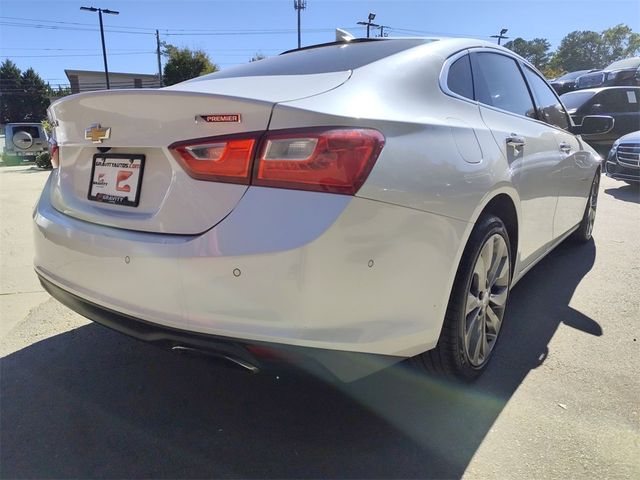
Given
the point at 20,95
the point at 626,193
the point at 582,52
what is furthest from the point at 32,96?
the point at 582,52

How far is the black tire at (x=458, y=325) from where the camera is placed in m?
2.11

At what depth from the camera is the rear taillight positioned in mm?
1586

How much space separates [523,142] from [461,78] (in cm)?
51

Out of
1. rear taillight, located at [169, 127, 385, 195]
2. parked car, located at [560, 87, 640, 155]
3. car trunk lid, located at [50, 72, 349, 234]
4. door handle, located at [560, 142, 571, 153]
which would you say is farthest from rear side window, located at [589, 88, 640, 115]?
rear taillight, located at [169, 127, 385, 195]

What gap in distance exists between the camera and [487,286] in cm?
249

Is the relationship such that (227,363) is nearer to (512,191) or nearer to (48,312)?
(512,191)

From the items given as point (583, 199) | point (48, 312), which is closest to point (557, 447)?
point (583, 199)

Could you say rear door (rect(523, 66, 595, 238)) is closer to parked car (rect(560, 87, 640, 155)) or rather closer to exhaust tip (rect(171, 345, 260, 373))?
exhaust tip (rect(171, 345, 260, 373))

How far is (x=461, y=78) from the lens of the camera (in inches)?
96.0

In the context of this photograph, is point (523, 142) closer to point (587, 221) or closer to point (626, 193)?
point (587, 221)

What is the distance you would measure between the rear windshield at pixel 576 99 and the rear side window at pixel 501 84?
9318 millimetres

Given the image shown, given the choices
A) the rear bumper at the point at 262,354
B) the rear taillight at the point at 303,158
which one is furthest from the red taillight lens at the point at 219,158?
the rear bumper at the point at 262,354

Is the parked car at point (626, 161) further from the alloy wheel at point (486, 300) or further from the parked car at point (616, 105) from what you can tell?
the alloy wheel at point (486, 300)

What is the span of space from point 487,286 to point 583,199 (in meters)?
2.31
